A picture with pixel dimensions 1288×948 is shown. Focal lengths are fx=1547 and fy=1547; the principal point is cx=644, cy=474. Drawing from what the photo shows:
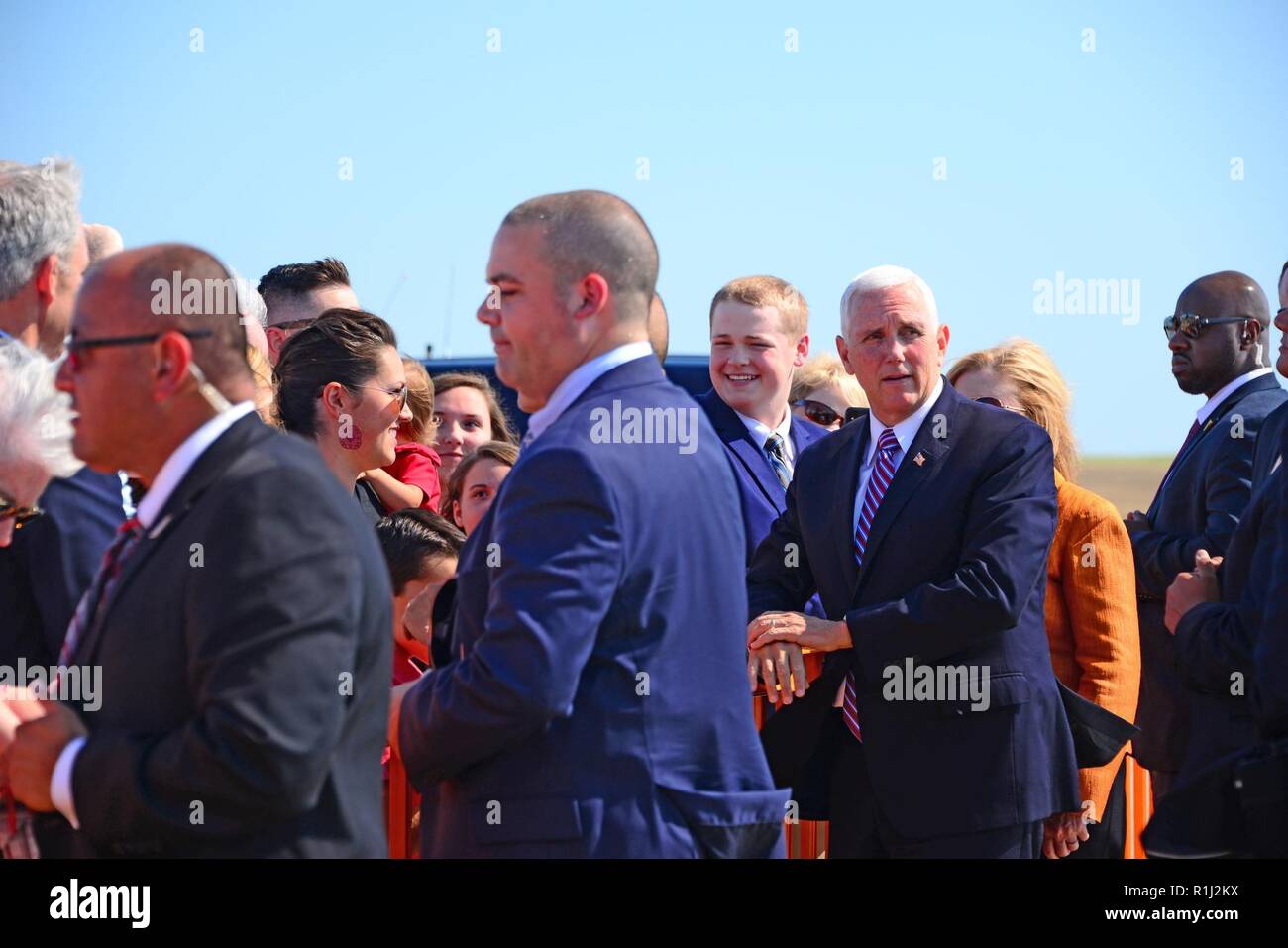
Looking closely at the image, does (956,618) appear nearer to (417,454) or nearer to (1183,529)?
(1183,529)

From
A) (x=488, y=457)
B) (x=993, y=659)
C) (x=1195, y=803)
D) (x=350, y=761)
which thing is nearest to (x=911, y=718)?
(x=993, y=659)

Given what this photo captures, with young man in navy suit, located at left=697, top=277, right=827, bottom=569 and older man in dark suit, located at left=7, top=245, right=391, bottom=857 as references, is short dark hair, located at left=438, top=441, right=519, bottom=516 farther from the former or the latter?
older man in dark suit, located at left=7, top=245, right=391, bottom=857

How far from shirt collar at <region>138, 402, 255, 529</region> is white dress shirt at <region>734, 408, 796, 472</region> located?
2.91m

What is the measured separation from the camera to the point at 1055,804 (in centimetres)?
391

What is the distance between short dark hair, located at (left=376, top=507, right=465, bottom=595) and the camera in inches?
164

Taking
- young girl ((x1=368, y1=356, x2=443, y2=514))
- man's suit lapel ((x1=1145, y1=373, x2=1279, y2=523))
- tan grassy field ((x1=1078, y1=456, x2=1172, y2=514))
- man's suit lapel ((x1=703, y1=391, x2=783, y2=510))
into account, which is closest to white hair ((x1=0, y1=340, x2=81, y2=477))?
young girl ((x1=368, y1=356, x2=443, y2=514))

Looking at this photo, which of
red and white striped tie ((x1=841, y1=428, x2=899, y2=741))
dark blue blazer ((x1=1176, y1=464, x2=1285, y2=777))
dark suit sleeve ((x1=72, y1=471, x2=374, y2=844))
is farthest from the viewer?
red and white striped tie ((x1=841, y1=428, x2=899, y2=741))

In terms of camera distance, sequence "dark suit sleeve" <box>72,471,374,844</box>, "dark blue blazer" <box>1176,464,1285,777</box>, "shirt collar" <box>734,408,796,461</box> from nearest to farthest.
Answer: "dark suit sleeve" <box>72,471,374,844</box> → "dark blue blazer" <box>1176,464,1285,777</box> → "shirt collar" <box>734,408,796,461</box>

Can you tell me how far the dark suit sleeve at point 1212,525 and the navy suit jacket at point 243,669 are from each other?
10.7 feet

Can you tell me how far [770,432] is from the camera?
203 inches

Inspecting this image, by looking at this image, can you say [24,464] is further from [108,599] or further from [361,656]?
[361,656]

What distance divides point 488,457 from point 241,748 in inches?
101

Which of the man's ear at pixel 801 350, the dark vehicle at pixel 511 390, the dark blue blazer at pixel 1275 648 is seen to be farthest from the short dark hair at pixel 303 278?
the dark blue blazer at pixel 1275 648

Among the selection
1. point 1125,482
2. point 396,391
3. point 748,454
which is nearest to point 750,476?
point 748,454
